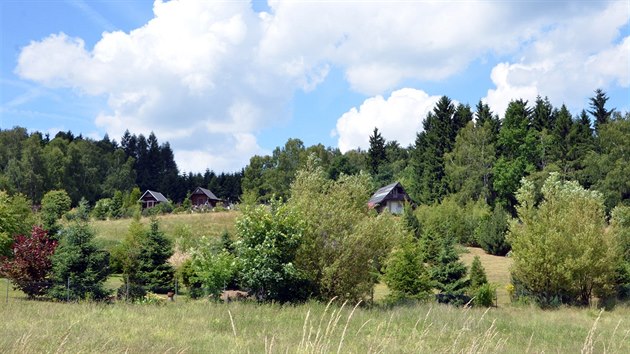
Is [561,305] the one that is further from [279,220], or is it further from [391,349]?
[391,349]

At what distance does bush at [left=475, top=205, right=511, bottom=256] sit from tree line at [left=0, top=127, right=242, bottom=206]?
166 feet

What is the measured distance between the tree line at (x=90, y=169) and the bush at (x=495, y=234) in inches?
1989

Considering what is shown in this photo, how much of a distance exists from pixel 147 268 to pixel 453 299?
15.0 meters

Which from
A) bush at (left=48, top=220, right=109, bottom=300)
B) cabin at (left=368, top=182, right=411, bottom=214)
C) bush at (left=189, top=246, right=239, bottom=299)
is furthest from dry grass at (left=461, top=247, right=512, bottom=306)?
bush at (left=48, top=220, right=109, bottom=300)

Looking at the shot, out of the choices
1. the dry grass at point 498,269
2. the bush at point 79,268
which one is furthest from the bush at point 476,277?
the bush at point 79,268

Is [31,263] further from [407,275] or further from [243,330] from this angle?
[407,275]

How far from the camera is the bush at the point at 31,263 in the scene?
74.3 feet

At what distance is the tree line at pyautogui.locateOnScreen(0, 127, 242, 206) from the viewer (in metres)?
65.2

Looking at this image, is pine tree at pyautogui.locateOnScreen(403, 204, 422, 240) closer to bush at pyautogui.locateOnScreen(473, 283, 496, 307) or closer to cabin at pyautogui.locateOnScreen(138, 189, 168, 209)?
bush at pyautogui.locateOnScreen(473, 283, 496, 307)

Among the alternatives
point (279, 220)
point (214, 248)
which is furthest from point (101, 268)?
point (279, 220)

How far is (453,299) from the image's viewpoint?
983 inches

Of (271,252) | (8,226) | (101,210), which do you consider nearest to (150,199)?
(101,210)

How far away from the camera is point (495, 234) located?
142 feet

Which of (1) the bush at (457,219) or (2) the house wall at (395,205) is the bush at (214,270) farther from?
→ (2) the house wall at (395,205)
